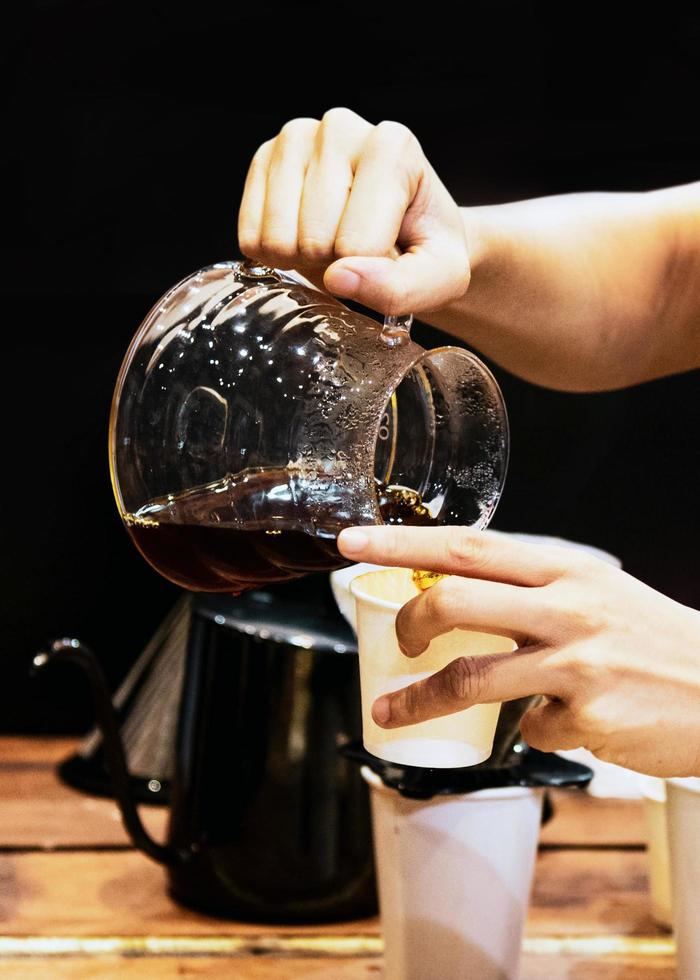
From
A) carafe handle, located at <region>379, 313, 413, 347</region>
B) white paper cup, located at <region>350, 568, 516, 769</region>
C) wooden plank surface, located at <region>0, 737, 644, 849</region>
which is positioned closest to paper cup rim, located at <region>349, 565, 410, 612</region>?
white paper cup, located at <region>350, 568, 516, 769</region>

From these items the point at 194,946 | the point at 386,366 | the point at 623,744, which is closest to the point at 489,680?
the point at 623,744

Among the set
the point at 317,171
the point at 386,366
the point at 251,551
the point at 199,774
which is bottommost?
the point at 199,774

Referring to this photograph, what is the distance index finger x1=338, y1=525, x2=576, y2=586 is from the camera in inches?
28.3

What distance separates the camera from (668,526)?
202 centimetres

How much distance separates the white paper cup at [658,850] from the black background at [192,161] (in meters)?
0.72

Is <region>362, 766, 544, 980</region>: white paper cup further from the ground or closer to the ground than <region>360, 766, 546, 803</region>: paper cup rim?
closer to the ground

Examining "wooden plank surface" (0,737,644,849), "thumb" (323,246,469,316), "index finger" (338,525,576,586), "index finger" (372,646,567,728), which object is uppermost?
"thumb" (323,246,469,316)

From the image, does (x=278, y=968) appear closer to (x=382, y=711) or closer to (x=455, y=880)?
(x=455, y=880)

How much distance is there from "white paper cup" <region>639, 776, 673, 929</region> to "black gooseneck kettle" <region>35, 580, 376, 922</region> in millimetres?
307

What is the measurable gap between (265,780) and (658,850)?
433 millimetres

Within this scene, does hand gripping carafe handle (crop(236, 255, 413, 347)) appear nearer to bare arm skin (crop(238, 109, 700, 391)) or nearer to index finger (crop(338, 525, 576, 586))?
bare arm skin (crop(238, 109, 700, 391))

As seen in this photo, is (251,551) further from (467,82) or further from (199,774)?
(467,82)

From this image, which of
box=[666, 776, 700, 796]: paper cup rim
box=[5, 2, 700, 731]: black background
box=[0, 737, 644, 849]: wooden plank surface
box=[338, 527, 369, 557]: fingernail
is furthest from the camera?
box=[5, 2, 700, 731]: black background

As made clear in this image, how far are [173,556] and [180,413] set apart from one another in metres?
0.11
